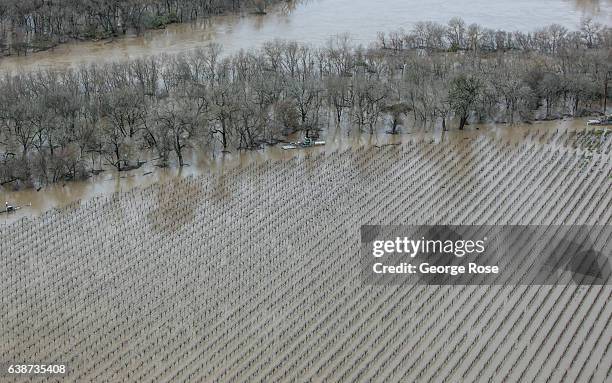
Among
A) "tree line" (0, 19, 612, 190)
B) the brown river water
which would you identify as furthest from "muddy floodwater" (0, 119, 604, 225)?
"tree line" (0, 19, 612, 190)

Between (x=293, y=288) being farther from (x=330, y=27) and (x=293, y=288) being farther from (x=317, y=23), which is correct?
(x=317, y=23)

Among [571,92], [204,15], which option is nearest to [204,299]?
[571,92]

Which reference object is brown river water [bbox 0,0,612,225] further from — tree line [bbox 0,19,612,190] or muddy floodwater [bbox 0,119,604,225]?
tree line [bbox 0,19,612,190]

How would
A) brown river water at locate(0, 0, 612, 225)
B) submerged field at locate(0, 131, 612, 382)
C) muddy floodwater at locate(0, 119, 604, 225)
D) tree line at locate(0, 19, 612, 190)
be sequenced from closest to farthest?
1. submerged field at locate(0, 131, 612, 382)
2. muddy floodwater at locate(0, 119, 604, 225)
3. tree line at locate(0, 19, 612, 190)
4. brown river water at locate(0, 0, 612, 225)

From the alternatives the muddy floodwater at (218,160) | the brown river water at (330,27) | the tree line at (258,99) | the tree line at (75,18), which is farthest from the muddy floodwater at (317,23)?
the muddy floodwater at (218,160)

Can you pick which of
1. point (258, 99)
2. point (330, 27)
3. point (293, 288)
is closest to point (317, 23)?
point (330, 27)
